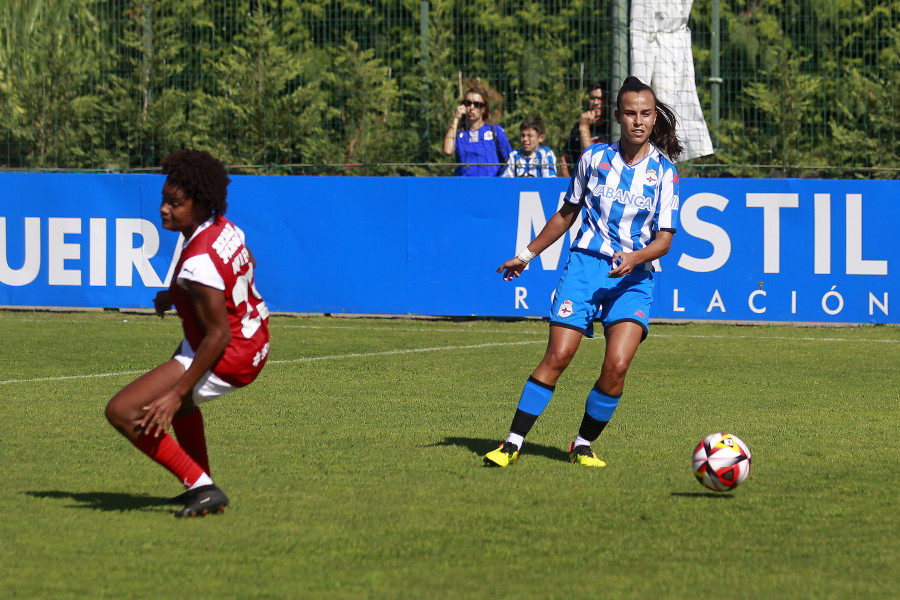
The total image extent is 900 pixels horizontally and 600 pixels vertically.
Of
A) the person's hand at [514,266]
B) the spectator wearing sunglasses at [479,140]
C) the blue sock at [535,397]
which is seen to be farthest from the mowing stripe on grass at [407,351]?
the blue sock at [535,397]

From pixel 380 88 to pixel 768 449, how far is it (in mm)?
10568

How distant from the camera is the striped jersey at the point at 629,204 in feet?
21.7

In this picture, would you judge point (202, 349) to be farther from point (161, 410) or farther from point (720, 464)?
point (720, 464)

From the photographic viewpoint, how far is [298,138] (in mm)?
16250

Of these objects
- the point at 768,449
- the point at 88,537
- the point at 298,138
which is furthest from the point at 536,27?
the point at 88,537

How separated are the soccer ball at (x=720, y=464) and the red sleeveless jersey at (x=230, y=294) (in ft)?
6.61

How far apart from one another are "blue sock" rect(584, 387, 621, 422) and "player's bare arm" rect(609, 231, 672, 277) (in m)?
0.67

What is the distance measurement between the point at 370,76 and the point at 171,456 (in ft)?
39.5

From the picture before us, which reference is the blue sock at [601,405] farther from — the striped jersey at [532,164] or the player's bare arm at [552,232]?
the striped jersey at [532,164]

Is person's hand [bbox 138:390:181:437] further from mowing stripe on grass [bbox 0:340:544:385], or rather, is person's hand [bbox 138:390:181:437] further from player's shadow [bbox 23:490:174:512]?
mowing stripe on grass [bbox 0:340:544:385]

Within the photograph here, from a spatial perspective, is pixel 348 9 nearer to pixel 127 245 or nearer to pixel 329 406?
pixel 127 245

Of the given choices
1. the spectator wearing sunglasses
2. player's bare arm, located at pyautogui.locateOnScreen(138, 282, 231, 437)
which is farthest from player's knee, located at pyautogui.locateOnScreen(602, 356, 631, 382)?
the spectator wearing sunglasses

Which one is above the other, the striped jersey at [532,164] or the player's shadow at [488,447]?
the striped jersey at [532,164]

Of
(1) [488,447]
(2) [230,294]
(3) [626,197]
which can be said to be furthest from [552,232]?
(2) [230,294]
